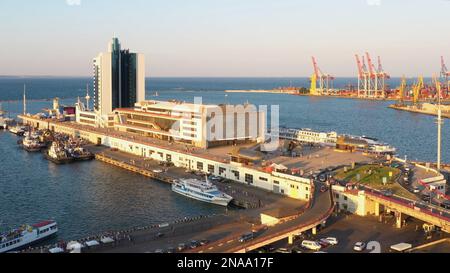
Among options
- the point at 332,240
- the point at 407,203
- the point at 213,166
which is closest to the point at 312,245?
the point at 332,240

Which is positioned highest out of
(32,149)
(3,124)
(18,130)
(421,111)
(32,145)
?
(421,111)

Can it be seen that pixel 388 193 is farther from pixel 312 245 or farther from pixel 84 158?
pixel 84 158

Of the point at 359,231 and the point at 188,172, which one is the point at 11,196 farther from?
the point at 359,231

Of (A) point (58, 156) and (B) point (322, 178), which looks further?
(A) point (58, 156)

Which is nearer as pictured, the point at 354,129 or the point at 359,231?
the point at 359,231

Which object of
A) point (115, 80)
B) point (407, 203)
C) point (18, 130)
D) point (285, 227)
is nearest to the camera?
point (285, 227)

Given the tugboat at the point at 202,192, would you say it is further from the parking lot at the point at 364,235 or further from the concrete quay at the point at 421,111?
the concrete quay at the point at 421,111
